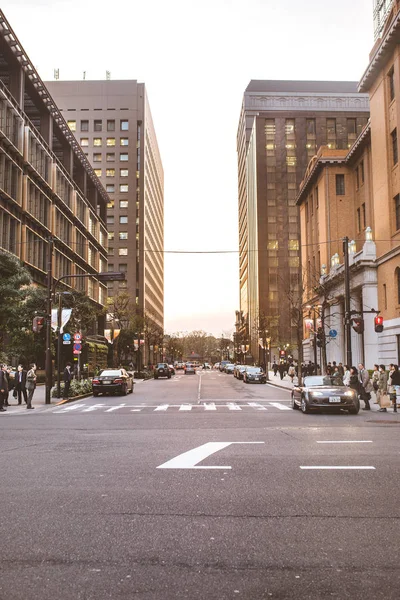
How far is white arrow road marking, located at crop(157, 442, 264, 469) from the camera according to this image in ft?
30.5

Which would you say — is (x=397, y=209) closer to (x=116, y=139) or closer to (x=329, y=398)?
(x=329, y=398)

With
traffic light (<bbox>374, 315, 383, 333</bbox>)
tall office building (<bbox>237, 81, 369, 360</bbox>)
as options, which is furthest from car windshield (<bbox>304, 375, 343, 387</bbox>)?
tall office building (<bbox>237, 81, 369, 360</bbox>)

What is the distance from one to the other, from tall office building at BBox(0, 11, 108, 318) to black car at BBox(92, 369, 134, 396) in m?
6.66

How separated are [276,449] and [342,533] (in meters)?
5.82

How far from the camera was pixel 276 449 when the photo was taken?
1131cm

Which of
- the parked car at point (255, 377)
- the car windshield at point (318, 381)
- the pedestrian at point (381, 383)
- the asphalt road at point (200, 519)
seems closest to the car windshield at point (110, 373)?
the car windshield at point (318, 381)

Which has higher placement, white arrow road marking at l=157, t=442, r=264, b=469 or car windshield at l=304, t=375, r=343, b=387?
car windshield at l=304, t=375, r=343, b=387

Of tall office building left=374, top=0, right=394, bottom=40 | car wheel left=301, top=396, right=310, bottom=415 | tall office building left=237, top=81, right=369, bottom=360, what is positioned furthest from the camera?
tall office building left=237, top=81, right=369, bottom=360

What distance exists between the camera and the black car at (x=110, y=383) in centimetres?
3381

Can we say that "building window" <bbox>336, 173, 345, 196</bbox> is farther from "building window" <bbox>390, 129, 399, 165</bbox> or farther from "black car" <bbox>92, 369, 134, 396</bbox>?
"black car" <bbox>92, 369, 134, 396</bbox>

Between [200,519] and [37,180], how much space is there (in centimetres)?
4906

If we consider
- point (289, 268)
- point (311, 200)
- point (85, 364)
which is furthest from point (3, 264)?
point (289, 268)

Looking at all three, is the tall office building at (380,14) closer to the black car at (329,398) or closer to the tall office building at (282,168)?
the black car at (329,398)

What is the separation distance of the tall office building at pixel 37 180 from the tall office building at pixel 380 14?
93.8ft
